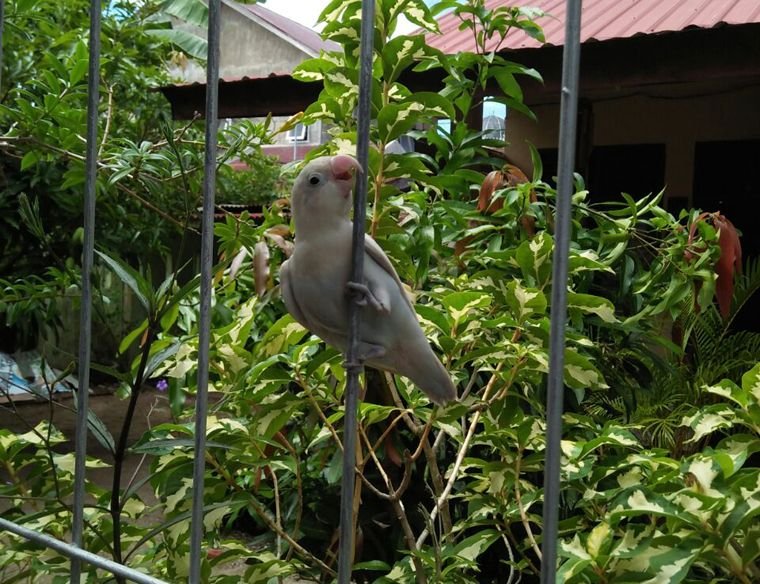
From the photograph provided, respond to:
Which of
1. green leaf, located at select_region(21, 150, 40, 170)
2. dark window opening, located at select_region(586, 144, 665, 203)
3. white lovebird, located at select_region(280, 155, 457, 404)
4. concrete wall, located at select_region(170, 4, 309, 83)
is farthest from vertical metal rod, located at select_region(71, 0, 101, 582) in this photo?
concrete wall, located at select_region(170, 4, 309, 83)

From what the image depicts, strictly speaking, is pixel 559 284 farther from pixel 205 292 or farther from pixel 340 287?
pixel 205 292

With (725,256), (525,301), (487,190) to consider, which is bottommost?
(525,301)

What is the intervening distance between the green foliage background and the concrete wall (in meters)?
11.9

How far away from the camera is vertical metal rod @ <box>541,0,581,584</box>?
80cm

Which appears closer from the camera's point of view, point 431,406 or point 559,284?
point 559,284

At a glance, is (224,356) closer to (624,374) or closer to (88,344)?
(88,344)

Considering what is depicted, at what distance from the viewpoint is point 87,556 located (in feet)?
3.92

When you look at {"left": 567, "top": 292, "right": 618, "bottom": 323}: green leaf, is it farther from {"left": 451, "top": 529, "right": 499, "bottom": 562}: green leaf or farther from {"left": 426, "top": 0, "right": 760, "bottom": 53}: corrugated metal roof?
{"left": 426, "top": 0, "right": 760, "bottom": 53}: corrugated metal roof

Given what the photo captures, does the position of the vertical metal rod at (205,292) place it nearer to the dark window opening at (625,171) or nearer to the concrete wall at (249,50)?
the dark window opening at (625,171)

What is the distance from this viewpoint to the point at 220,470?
1.75 m

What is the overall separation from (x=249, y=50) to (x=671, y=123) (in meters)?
10.9

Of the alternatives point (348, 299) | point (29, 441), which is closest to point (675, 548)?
point (348, 299)

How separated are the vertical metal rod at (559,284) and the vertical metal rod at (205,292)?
1.52 ft

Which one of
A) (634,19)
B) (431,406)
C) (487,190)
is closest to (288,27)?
(634,19)
